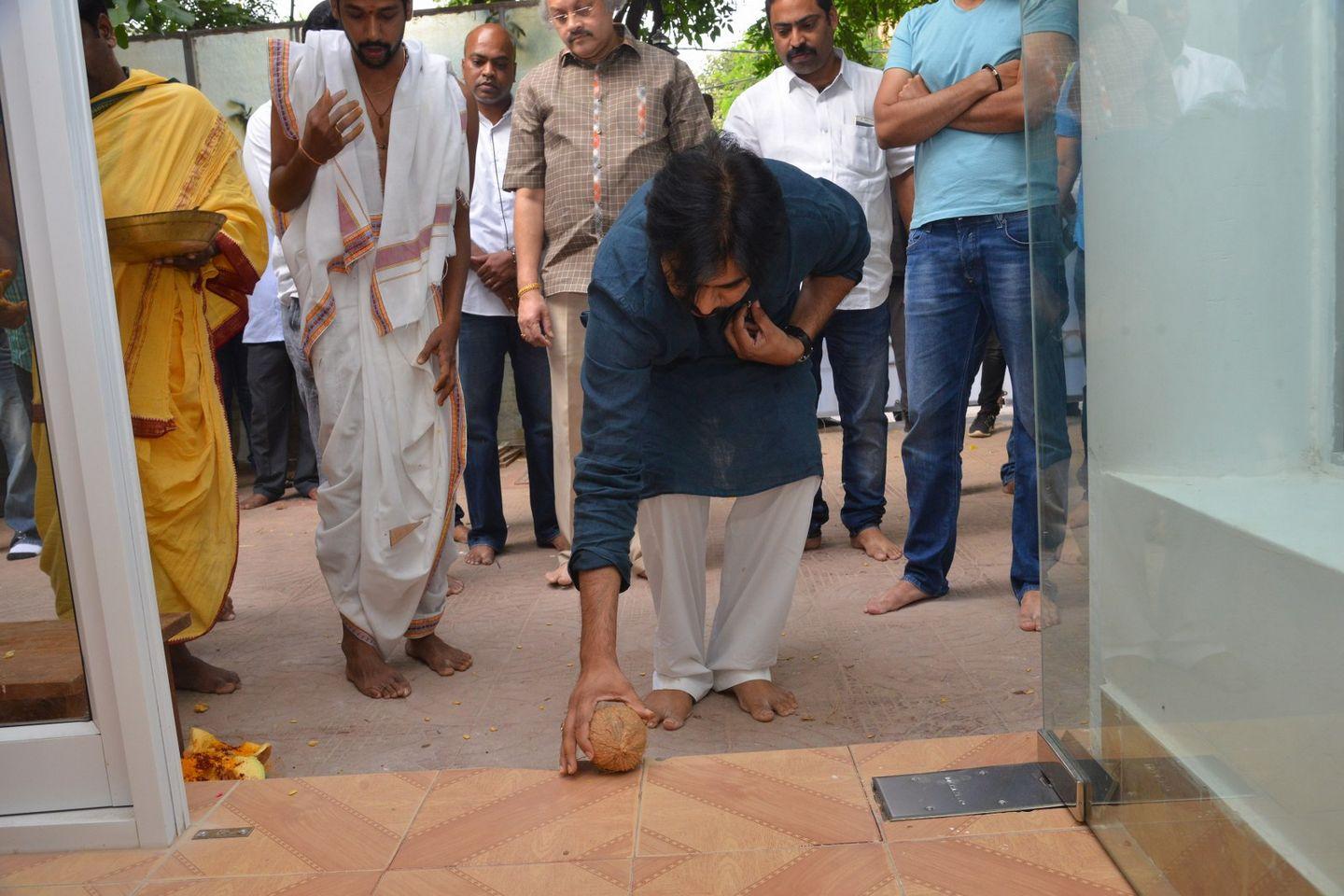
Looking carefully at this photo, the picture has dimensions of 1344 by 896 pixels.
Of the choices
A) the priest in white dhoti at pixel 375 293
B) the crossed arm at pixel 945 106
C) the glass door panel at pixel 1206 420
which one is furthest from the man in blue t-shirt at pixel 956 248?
the glass door panel at pixel 1206 420

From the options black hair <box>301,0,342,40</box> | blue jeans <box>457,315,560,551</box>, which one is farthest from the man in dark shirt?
black hair <box>301,0,342,40</box>

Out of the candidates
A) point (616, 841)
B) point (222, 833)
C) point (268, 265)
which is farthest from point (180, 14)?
point (616, 841)

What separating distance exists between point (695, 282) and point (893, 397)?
19.7ft

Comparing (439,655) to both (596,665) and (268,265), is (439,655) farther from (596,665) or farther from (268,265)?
(268,265)

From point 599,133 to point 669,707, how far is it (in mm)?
2034

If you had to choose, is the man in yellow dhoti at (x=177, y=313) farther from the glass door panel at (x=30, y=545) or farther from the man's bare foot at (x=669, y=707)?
the man's bare foot at (x=669, y=707)

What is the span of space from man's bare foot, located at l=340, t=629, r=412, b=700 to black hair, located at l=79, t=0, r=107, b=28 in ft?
5.64

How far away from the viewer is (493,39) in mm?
4875

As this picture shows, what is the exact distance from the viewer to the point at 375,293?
127 inches

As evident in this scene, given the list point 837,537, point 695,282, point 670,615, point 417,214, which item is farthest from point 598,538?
point 837,537

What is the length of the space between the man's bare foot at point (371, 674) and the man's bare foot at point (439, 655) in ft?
0.41

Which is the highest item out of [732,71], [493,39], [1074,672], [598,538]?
[732,71]

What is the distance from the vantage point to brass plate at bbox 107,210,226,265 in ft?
10.0

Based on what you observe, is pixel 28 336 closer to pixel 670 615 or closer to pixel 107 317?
pixel 107 317
